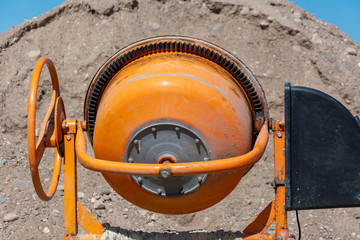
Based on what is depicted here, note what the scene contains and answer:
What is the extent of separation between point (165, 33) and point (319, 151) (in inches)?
135

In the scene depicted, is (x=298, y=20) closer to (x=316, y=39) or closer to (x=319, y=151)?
(x=316, y=39)

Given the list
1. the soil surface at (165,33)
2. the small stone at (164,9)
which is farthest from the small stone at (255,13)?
the small stone at (164,9)

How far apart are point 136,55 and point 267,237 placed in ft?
4.05

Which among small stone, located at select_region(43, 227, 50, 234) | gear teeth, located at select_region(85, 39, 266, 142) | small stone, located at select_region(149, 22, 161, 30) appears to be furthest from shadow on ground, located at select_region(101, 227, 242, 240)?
small stone, located at select_region(149, 22, 161, 30)

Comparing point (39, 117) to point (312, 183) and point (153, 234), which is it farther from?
point (312, 183)

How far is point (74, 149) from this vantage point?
2.68m

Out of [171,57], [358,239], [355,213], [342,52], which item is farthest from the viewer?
[342,52]

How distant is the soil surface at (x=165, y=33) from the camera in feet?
14.7

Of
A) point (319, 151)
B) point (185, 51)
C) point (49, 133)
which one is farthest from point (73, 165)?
point (319, 151)

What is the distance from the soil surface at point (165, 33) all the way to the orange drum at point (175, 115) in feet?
5.97

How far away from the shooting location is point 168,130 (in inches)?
91.9

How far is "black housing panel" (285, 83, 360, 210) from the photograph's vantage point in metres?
2.43

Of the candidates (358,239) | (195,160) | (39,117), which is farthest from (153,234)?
(39,117)

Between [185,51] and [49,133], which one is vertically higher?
[185,51]
